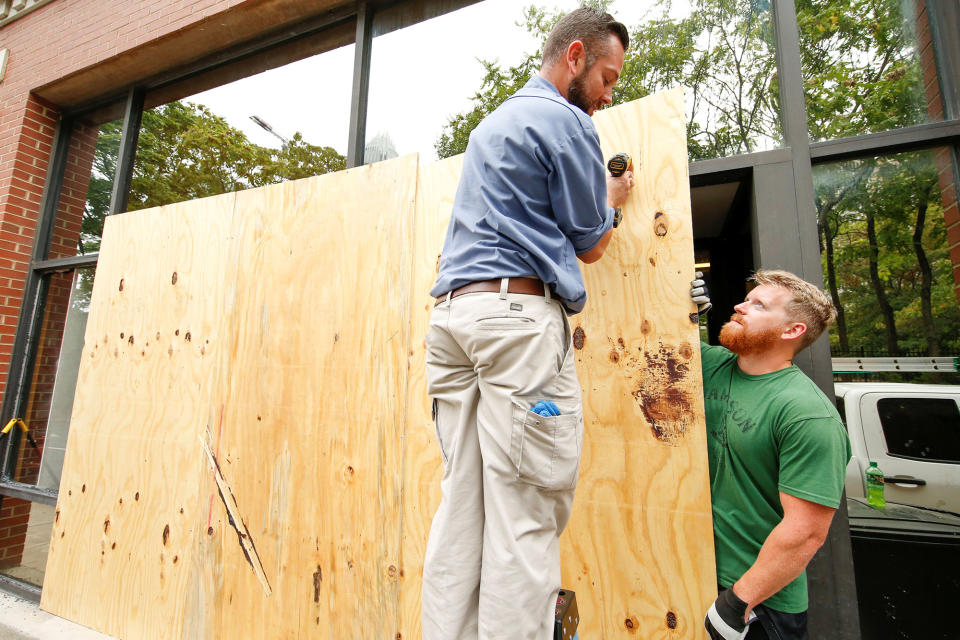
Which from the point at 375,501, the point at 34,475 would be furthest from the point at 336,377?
the point at 34,475

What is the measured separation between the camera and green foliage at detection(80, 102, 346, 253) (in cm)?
313

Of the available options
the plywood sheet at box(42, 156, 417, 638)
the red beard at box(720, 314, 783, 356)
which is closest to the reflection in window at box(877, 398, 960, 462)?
the red beard at box(720, 314, 783, 356)

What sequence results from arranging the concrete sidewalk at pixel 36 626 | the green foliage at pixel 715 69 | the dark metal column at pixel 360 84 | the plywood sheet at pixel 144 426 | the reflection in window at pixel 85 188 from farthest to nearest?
the reflection in window at pixel 85 188
the dark metal column at pixel 360 84
the concrete sidewalk at pixel 36 626
the plywood sheet at pixel 144 426
the green foliage at pixel 715 69

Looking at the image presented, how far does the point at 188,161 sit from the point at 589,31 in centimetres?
339

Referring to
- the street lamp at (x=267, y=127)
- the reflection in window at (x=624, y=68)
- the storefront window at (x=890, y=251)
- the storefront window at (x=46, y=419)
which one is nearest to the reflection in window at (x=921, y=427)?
the storefront window at (x=890, y=251)

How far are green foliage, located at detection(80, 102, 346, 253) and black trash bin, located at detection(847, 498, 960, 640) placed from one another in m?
3.23

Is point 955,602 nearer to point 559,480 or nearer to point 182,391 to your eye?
point 559,480

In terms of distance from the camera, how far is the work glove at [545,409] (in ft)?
3.52

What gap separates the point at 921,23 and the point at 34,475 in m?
5.84

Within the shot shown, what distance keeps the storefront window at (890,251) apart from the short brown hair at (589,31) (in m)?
1.07

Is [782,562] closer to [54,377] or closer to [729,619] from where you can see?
[729,619]

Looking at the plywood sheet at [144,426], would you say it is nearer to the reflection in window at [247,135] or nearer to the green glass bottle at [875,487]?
the reflection in window at [247,135]

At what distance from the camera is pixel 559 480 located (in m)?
1.08

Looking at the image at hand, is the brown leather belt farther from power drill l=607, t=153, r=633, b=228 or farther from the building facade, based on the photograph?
the building facade
